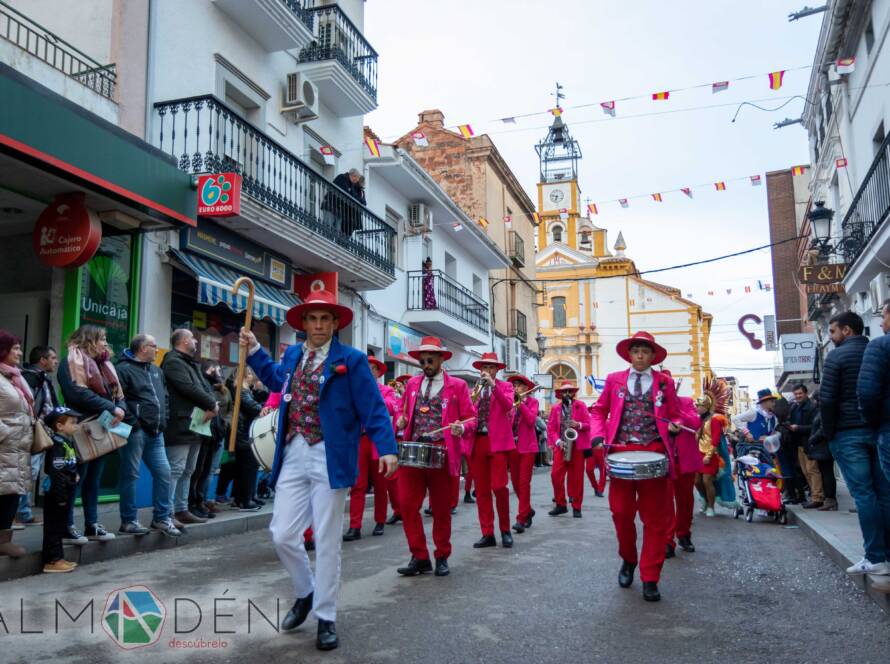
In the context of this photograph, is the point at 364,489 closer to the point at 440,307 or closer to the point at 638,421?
the point at 638,421

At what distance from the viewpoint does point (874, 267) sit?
14.8 m

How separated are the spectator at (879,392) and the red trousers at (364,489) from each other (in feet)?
17.1

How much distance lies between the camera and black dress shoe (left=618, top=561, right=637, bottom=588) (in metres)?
6.12

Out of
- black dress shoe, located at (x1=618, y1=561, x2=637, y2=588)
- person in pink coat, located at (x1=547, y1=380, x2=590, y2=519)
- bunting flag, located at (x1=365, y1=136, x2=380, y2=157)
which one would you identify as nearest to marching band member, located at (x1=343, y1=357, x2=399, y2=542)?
person in pink coat, located at (x1=547, y1=380, x2=590, y2=519)

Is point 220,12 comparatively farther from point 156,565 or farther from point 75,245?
point 156,565

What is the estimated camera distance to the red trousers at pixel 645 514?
579 cm

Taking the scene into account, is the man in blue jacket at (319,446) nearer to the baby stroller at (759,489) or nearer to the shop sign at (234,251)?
the baby stroller at (759,489)

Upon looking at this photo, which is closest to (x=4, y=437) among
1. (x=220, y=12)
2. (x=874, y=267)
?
(x=220, y=12)

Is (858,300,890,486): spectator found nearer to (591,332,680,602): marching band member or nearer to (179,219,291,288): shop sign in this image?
(591,332,680,602): marching band member

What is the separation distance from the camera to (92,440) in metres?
6.87

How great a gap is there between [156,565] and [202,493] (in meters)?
2.66

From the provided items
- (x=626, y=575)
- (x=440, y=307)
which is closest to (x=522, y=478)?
(x=626, y=575)

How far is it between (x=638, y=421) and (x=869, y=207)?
38.4 feet

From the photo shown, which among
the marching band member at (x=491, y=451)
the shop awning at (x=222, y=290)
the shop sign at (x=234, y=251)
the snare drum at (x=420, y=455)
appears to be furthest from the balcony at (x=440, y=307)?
the snare drum at (x=420, y=455)
